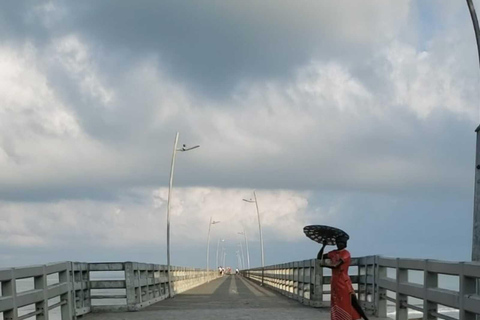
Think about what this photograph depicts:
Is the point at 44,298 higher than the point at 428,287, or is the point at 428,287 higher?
the point at 428,287

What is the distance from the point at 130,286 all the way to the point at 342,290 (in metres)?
8.88

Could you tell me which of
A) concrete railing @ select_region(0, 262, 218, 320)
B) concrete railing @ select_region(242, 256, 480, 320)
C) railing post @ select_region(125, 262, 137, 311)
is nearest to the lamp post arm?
concrete railing @ select_region(242, 256, 480, 320)

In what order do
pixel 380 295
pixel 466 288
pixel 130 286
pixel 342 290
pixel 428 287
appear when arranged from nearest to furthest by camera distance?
pixel 466 288 < pixel 428 287 < pixel 342 290 < pixel 380 295 < pixel 130 286

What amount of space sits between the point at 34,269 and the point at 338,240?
4709mm

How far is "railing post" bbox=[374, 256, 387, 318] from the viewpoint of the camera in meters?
15.0

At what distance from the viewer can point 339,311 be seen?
11.1 m

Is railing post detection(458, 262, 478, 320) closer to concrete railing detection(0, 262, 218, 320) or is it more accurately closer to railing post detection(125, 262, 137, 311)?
concrete railing detection(0, 262, 218, 320)


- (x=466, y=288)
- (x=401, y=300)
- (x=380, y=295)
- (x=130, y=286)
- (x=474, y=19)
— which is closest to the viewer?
(x=466, y=288)

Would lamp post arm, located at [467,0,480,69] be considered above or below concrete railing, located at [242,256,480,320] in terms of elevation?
above

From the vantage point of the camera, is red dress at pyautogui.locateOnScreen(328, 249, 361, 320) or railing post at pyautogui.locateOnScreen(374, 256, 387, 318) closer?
red dress at pyautogui.locateOnScreen(328, 249, 361, 320)

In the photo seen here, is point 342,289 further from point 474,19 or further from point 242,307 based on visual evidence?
point 242,307

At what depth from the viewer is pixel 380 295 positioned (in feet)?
49.7

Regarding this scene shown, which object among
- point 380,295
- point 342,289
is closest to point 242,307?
point 380,295

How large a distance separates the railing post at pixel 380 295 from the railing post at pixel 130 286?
6472 mm
